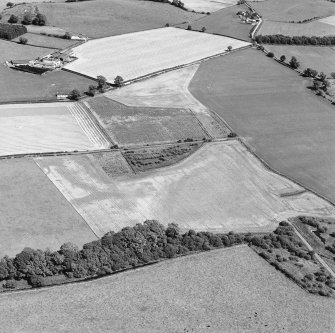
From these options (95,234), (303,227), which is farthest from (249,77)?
(95,234)

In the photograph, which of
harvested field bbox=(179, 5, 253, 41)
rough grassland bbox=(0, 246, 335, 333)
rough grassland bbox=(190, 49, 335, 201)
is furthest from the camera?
harvested field bbox=(179, 5, 253, 41)

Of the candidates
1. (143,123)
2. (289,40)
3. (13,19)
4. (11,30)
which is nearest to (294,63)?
(289,40)

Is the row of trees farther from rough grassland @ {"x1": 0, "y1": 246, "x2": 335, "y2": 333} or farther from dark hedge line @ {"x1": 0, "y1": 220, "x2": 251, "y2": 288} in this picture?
rough grassland @ {"x1": 0, "y1": 246, "x2": 335, "y2": 333}

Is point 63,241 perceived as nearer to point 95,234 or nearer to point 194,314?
Result: point 95,234

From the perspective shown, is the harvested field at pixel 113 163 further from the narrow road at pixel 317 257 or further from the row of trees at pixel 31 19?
the row of trees at pixel 31 19

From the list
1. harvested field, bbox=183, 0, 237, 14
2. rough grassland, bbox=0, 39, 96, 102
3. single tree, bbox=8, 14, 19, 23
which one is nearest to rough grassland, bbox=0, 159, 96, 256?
rough grassland, bbox=0, 39, 96, 102

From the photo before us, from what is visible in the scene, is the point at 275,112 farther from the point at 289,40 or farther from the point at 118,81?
the point at 289,40
